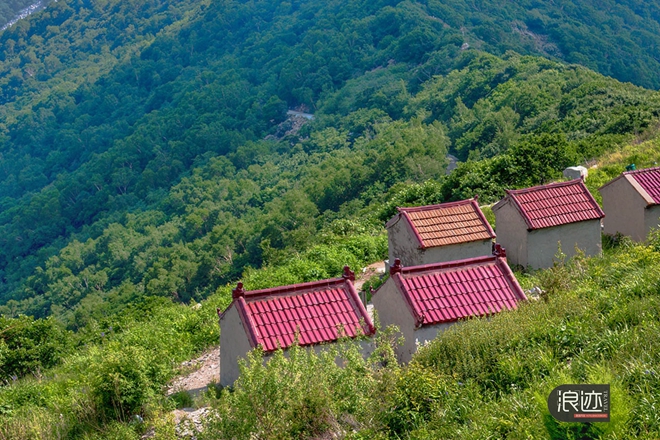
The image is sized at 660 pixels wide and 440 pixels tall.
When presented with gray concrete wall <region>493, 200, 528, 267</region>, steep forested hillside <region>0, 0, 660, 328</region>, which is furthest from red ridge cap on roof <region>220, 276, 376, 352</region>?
steep forested hillside <region>0, 0, 660, 328</region>

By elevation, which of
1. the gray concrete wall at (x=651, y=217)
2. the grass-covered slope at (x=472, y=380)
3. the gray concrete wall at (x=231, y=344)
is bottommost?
the gray concrete wall at (x=651, y=217)

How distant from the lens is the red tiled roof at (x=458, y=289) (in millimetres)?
15734

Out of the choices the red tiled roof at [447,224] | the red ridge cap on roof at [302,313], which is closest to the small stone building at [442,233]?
the red tiled roof at [447,224]

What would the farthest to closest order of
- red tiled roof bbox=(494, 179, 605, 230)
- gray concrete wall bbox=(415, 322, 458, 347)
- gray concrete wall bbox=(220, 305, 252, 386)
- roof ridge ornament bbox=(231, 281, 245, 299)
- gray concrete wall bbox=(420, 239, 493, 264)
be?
red tiled roof bbox=(494, 179, 605, 230), gray concrete wall bbox=(420, 239, 493, 264), gray concrete wall bbox=(220, 305, 252, 386), roof ridge ornament bbox=(231, 281, 245, 299), gray concrete wall bbox=(415, 322, 458, 347)

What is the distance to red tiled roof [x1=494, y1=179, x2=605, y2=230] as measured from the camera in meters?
21.3

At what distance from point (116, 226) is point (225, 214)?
855 inches

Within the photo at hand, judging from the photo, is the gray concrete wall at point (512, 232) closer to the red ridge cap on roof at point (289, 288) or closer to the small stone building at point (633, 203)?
the small stone building at point (633, 203)

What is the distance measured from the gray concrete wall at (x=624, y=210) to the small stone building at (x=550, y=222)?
1073mm

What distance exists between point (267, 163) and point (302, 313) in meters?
86.8

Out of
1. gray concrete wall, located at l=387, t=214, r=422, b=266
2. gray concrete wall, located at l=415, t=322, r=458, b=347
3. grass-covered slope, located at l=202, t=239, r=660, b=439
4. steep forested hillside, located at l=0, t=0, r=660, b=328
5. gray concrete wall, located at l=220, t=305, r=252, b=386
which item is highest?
grass-covered slope, located at l=202, t=239, r=660, b=439

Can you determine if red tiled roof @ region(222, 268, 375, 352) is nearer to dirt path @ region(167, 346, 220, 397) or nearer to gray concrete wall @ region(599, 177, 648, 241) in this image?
dirt path @ region(167, 346, 220, 397)

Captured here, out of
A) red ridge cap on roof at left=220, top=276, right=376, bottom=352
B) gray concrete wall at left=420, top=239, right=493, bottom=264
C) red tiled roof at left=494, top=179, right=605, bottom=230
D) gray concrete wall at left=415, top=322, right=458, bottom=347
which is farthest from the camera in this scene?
red tiled roof at left=494, top=179, right=605, bottom=230

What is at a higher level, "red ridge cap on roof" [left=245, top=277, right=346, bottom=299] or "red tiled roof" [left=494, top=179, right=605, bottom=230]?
"red ridge cap on roof" [left=245, top=277, right=346, bottom=299]

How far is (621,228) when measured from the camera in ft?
73.8
